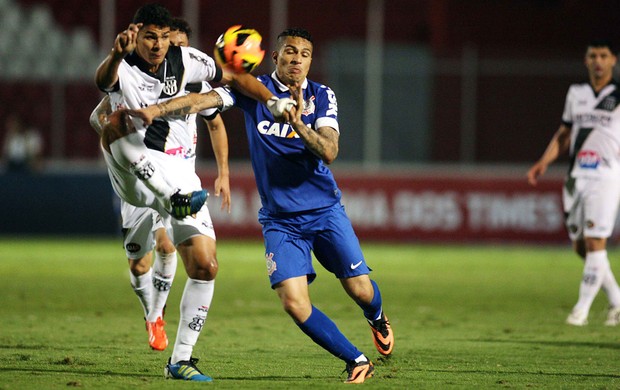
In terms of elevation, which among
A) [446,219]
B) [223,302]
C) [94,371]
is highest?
[94,371]

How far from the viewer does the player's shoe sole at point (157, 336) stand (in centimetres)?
842

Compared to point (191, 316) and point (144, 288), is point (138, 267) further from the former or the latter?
point (191, 316)

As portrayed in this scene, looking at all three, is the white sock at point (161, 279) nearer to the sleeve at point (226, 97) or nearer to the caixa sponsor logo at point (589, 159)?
the sleeve at point (226, 97)

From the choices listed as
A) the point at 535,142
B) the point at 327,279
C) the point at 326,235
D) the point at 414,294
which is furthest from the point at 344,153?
the point at 326,235

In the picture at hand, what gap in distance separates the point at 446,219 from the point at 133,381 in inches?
574

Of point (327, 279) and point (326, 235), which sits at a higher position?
point (326, 235)

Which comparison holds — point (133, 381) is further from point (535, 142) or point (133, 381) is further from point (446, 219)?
point (535, 142)

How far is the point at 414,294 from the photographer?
44.3ft

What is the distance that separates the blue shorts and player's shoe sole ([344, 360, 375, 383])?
27.0 inches

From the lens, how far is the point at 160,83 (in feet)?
23.9

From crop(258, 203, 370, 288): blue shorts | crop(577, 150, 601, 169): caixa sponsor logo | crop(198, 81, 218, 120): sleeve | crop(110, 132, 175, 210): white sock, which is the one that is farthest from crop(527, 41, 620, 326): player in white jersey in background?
crop(110, 132, 175, 210): white sock

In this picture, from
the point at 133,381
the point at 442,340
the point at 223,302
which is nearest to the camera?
the point at 133,381

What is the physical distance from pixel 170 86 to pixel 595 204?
5.26 m

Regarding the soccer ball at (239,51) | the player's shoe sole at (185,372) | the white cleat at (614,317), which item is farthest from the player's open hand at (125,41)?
the white cleat at (614,317)
